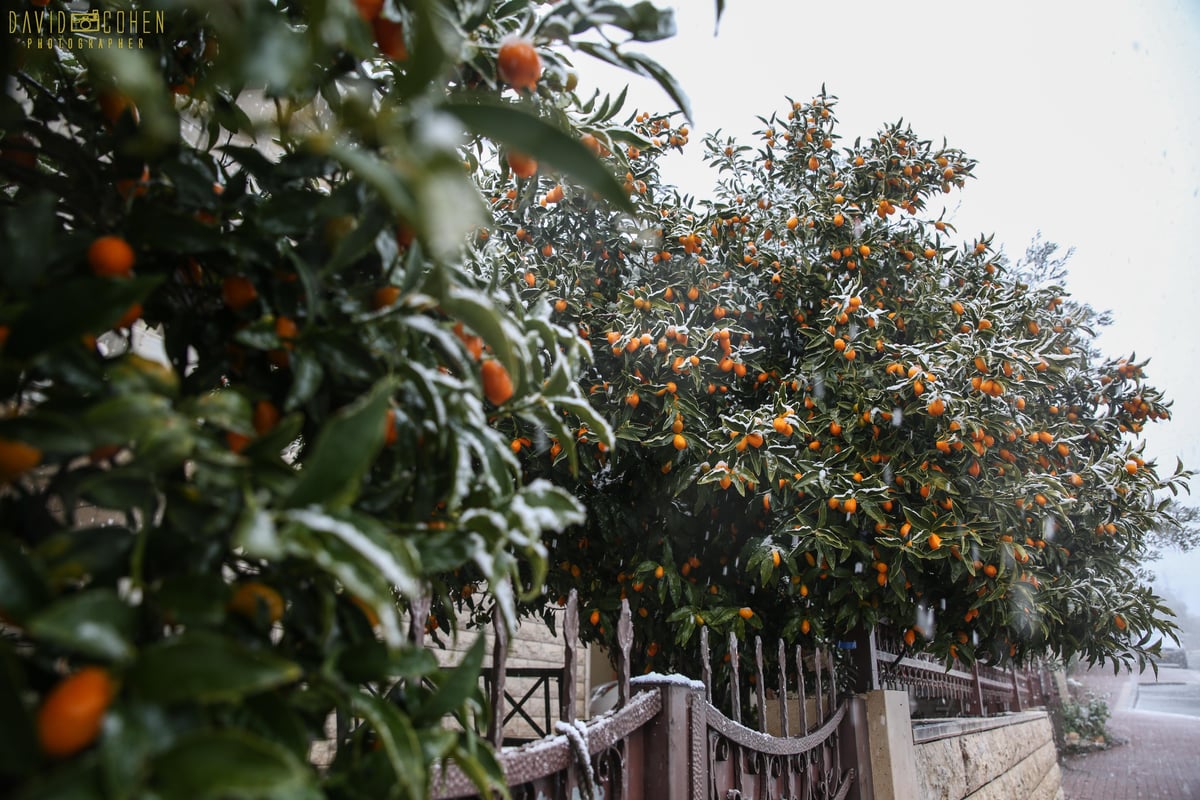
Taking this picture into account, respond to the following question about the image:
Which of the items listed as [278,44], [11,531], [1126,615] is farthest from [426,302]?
[1126,615]

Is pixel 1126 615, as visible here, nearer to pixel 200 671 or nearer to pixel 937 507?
pixel 937 507

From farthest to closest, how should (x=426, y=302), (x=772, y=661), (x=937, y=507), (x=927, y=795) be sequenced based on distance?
(x=927, y=795) < (x=772, y=661) < (x=937, y=507) < (x=426, y=302)

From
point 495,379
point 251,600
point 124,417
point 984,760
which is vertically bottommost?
point 984,760

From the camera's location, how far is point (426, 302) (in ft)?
2.27

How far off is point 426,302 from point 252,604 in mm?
298

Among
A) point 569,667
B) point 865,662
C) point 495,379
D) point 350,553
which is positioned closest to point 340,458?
point 350,553

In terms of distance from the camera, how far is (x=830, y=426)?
3.01 meters

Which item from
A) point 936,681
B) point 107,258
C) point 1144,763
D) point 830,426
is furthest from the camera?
point 1144,763

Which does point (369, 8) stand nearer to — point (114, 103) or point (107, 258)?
point (107, 258)

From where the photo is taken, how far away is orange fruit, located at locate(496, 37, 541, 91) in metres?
0.84

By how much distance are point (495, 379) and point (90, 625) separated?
0.43 m

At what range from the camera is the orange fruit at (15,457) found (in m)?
0.50

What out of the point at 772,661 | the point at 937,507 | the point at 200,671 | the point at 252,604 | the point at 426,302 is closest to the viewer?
the point at 200,671

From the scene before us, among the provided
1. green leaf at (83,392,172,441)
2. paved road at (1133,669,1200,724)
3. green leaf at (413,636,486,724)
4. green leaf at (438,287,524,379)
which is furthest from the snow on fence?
paved road at (1133,669,1200,724)
